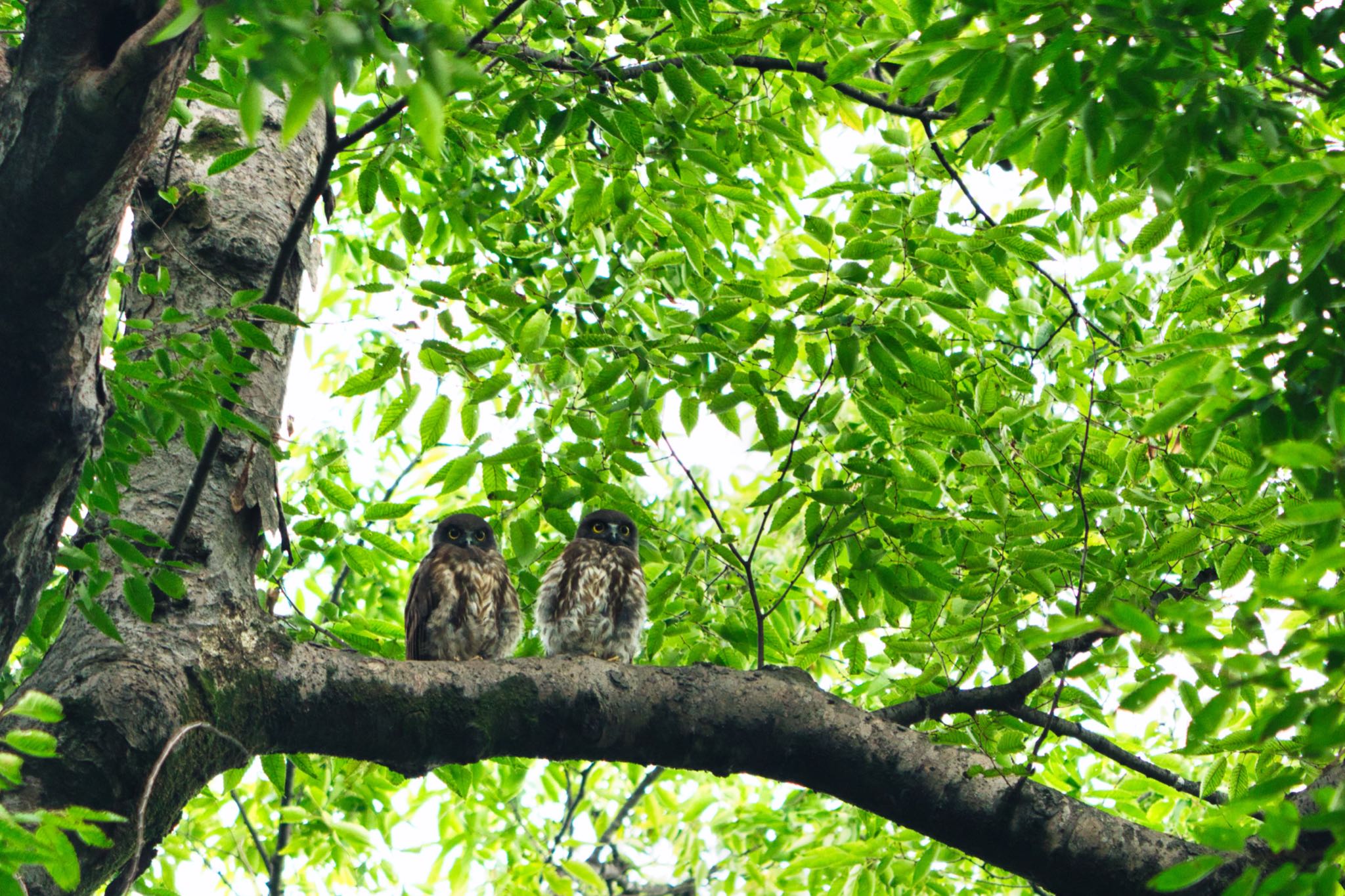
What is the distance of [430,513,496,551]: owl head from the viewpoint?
5.38 m

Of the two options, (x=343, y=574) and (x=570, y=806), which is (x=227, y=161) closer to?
(x=343, y=574)

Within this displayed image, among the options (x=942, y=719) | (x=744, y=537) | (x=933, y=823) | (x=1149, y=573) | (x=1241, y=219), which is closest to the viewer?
(x=1241, y=219)

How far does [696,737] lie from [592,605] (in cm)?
201

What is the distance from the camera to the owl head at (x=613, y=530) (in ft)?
18.2

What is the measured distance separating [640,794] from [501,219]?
15.1 ft

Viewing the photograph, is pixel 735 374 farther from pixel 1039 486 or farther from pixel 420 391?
pixel 1039 486

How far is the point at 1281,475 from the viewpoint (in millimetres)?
3680

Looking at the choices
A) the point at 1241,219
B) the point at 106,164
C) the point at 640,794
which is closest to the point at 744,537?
the point at 640,794

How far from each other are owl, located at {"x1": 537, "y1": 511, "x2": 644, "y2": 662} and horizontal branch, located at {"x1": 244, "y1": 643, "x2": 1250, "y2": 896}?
73.8 inches

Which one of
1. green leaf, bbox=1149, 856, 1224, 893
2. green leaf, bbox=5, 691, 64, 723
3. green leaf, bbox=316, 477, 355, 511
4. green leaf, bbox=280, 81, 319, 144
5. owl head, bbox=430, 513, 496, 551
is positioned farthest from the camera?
owl head, bbox=430, 513, 496, 551

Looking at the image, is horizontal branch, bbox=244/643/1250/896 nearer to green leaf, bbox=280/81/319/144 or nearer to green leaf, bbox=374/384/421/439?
green leaf, bbox=374/384/421/439

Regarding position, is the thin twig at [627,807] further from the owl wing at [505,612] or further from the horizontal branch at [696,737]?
the horizontal branch at [696,737]

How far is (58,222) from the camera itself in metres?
2.23

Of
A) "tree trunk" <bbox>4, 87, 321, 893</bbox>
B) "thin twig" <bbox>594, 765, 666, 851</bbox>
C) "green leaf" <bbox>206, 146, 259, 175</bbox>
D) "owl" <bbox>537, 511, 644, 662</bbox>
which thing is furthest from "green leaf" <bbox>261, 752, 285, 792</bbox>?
"thin twig" <bbox>594, 765, 666, 851</bbox>
